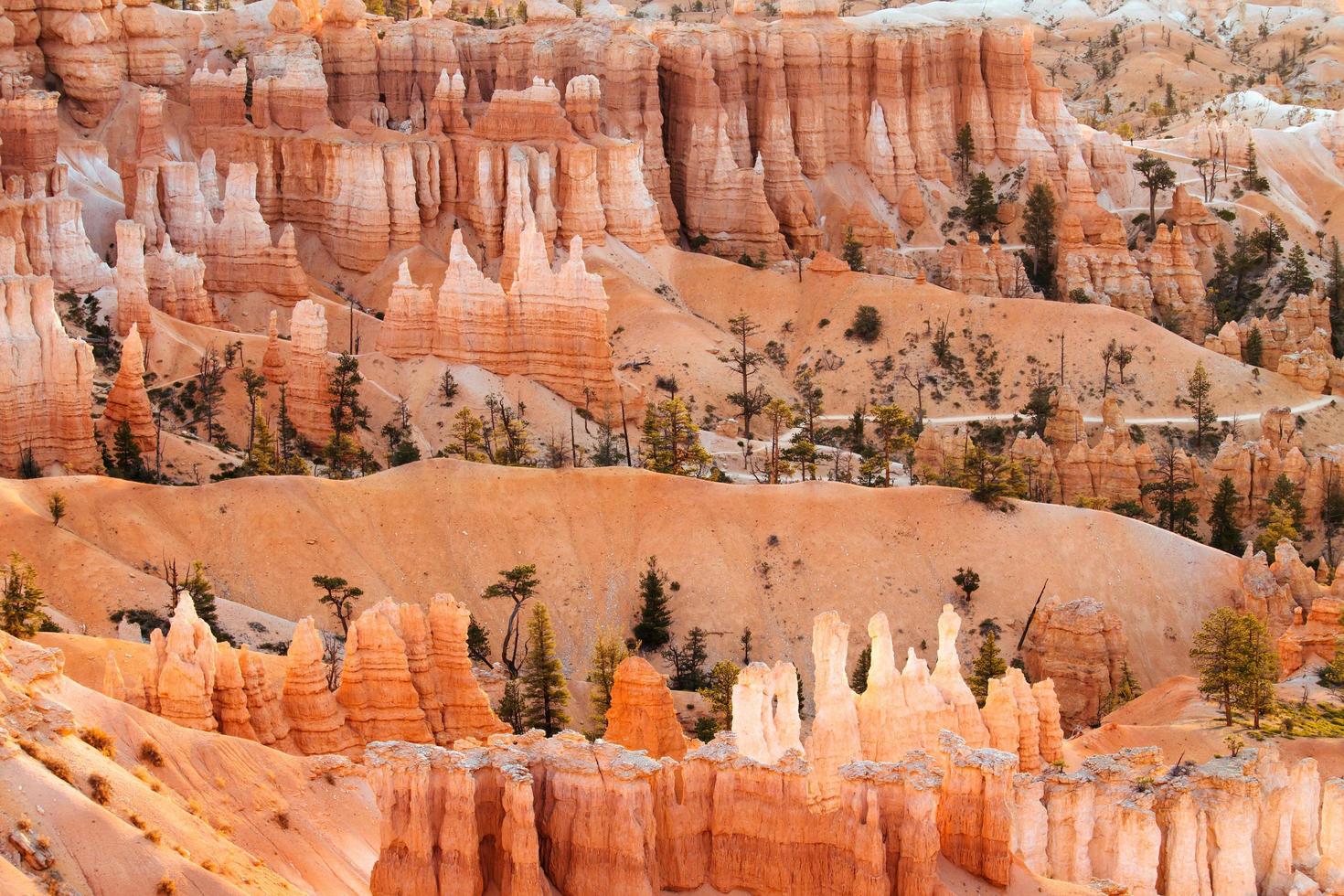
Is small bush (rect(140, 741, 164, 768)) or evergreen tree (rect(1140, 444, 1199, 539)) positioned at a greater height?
small bush (rect(140, 741, 164, 768))

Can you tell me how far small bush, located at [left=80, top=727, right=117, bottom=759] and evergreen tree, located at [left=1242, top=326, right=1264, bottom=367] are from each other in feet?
329

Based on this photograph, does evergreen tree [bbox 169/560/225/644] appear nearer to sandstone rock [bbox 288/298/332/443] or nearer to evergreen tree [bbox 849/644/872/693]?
evergreen tree [bbox 849/644/872/693]

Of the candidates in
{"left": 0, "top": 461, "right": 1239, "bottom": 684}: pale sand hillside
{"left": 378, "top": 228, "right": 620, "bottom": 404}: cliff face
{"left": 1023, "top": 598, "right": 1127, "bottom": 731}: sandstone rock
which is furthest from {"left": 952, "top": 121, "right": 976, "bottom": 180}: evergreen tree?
{"left": 1023, "top": 598, "right": 1127, "bottom": 731}: sandstone rock

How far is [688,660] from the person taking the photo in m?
102

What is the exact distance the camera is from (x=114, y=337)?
408ft

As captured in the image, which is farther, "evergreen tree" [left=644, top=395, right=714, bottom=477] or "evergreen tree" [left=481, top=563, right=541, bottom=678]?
"evergreen tree" [left=644, top=395, right=714, bottom=477]

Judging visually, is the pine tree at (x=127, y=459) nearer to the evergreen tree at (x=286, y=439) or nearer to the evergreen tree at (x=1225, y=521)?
the evergreen tree at (x=286, y=439)

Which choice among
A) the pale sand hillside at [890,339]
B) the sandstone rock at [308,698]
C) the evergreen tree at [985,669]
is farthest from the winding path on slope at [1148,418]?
the sandstone rock at [308,698]

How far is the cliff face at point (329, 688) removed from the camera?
72.6 m

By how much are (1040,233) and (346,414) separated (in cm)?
5799

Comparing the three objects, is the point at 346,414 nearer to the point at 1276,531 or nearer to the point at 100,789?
the point at 1276,531

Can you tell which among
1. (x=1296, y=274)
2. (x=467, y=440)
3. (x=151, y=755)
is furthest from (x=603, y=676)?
(x=1296, y=274)

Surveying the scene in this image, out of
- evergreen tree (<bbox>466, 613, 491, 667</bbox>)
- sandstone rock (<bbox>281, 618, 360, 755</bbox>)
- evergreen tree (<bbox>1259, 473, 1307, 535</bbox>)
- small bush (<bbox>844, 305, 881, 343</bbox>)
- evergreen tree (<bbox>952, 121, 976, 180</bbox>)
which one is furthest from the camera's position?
evergreen tree (<bbox>952, 121, 976, 180</bbox>)

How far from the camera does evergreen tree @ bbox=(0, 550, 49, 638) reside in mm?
80438
